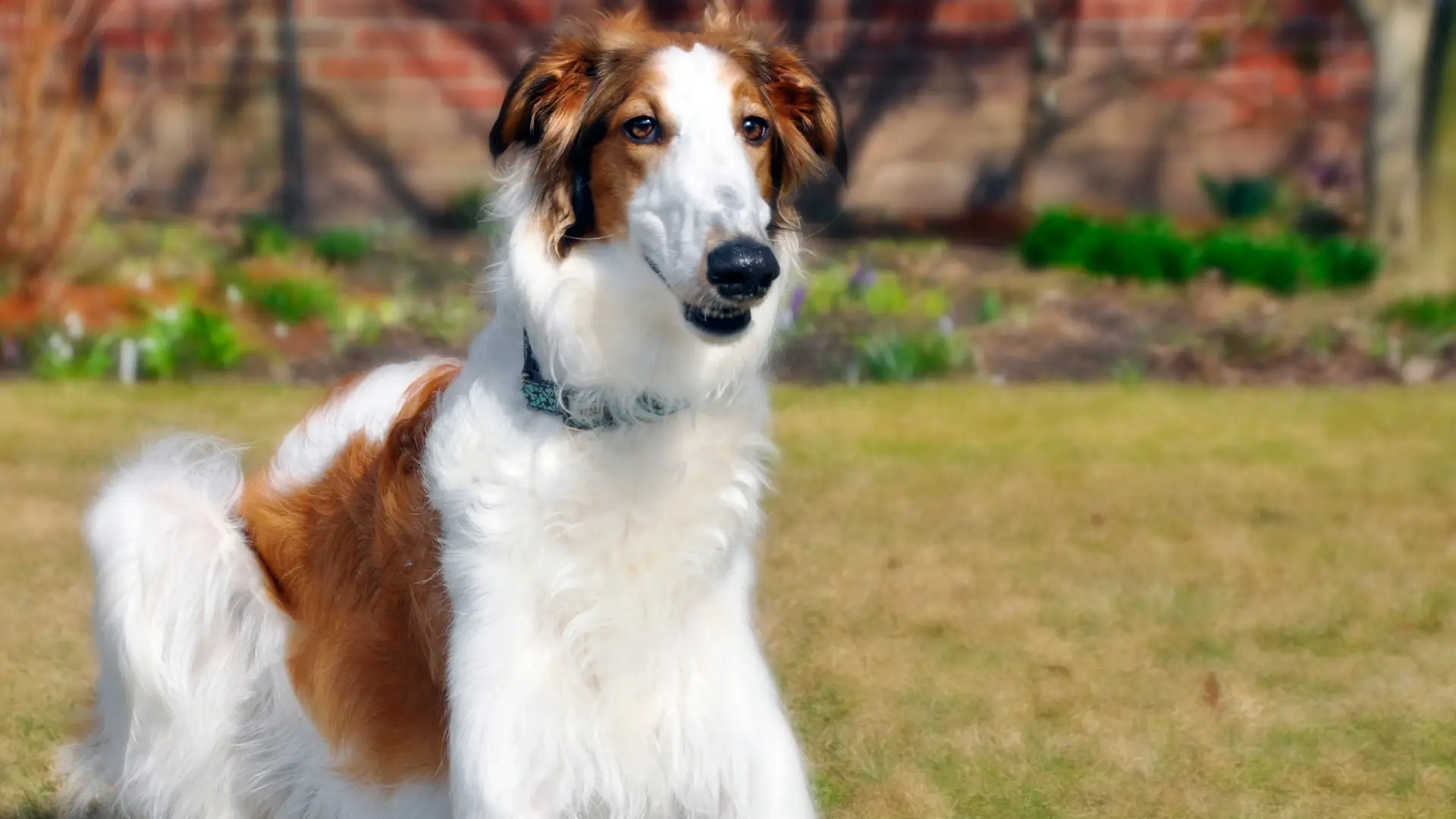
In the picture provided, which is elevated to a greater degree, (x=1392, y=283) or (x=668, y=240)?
(x=668, y=240)

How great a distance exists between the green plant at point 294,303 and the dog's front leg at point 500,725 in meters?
6.40

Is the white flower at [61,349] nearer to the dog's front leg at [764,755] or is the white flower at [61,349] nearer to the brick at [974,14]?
the dog's front leg at [764,755]

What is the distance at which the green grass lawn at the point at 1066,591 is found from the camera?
→ 485 centimetres

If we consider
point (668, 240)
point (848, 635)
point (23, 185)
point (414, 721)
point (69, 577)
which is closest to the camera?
point (668, 240)

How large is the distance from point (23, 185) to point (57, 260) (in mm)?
410

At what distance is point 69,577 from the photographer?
6.38 m

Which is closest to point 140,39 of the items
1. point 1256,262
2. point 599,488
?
point 1256,262

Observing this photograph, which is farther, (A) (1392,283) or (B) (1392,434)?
(A) (1392,283)

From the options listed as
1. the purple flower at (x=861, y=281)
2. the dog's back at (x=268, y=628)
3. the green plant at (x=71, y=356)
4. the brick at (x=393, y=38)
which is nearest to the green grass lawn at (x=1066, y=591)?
the green plant at (x=71, y=356)

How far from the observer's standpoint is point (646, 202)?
3.39 m

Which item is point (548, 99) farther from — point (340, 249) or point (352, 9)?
point (352, 9)

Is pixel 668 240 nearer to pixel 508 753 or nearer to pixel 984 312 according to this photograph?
pixel 508 753

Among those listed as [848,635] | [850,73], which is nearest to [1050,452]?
[848,635]

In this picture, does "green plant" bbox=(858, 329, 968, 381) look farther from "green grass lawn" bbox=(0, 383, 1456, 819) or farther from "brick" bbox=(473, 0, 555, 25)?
"brick" bbox=(473, 0, 555, 25)
